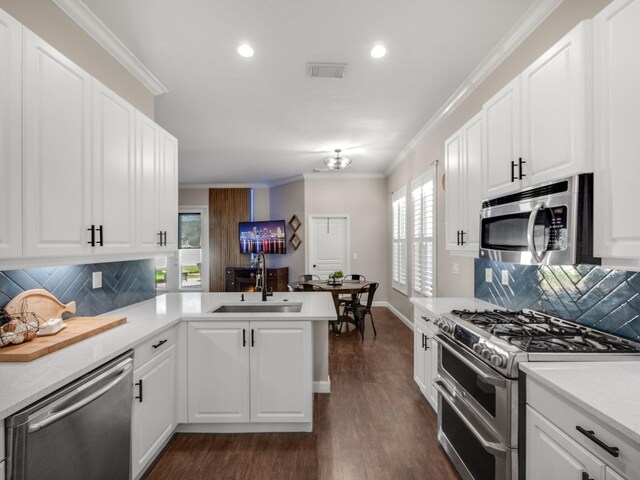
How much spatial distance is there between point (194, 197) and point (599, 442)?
8.34 meters

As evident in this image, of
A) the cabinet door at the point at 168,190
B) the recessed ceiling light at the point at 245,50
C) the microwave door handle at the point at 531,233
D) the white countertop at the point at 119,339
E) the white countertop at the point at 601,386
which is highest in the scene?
the recessed ceiling light at the point at 245,50

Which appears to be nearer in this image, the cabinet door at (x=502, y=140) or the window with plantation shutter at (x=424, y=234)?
the cabinet door at (x=502, y=140)

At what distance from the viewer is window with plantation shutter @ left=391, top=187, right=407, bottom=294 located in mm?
5771

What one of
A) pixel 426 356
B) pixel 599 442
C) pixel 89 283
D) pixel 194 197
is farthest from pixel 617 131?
pixel 194 197

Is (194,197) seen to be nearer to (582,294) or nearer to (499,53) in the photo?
(499,53)

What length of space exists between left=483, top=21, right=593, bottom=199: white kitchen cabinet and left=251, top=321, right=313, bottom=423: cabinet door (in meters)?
1.61

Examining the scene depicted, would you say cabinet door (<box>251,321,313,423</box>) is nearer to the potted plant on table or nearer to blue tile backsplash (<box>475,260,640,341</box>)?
blue tile backsplash (<box>475,260,640,341</box>)

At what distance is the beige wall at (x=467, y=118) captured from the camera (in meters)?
2.01

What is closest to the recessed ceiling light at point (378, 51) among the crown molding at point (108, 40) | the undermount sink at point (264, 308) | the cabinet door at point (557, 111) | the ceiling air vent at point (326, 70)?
the ceiling air vent at point (326, 70)

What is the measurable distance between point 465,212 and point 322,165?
421 cm

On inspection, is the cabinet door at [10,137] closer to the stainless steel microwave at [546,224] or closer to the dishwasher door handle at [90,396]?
the dishwasher door handle at [90,396]

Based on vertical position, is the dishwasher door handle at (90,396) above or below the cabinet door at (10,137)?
below

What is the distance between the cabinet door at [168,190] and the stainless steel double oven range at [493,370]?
2.18 m

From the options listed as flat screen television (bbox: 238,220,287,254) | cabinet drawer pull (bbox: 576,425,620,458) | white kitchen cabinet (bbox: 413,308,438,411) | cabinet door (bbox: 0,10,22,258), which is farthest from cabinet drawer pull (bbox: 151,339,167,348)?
flat screen television (bbox: 238,220,287,254)
